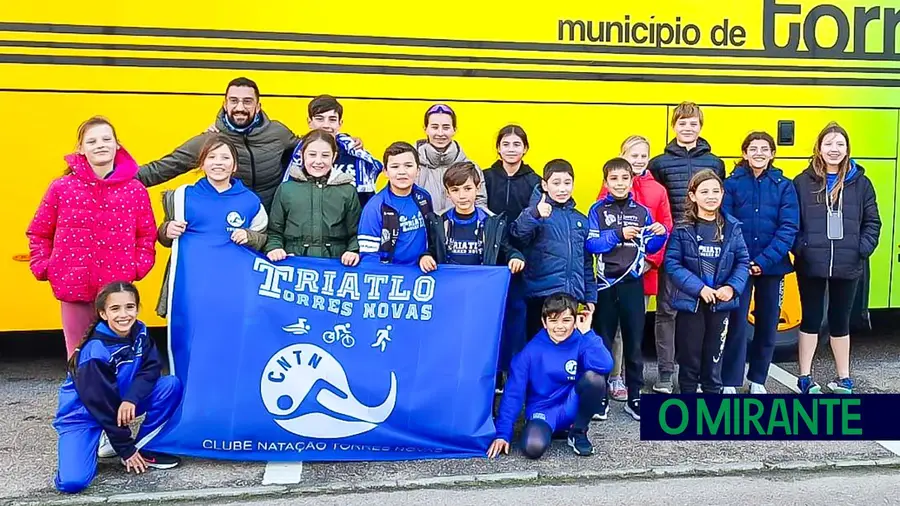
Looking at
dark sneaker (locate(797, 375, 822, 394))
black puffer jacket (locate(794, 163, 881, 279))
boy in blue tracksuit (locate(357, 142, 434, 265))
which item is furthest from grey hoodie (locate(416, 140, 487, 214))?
dark sneaker (locate(797, 375, 822, 394))

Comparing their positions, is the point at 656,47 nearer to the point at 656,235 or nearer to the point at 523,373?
the point at 656,235

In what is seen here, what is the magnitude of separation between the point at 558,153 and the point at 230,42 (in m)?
2.26

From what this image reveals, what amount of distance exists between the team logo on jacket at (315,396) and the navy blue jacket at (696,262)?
1678 mm

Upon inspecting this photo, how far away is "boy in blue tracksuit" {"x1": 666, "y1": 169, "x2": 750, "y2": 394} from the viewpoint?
4.62 meters

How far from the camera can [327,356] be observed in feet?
13.7

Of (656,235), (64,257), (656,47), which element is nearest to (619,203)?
(656,235)

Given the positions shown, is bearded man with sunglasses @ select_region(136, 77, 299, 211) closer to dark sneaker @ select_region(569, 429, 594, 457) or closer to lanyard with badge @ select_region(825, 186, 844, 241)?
dark sneaker @ select_region(569, 429, 594, 457)

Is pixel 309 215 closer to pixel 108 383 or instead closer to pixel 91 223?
pixel 91 223

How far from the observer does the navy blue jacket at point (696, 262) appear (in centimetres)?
465

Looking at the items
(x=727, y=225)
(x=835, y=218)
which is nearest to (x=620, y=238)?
(x=727, y=225)

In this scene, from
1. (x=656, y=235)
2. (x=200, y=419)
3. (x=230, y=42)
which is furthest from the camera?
(x=230, y=42)

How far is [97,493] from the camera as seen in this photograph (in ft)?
12.3

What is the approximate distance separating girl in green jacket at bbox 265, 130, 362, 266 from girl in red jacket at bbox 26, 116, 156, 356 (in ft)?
2.19

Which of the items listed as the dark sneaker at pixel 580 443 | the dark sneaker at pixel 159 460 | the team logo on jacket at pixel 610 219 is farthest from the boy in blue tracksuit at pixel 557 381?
the dark sneaker at pixel 159 460
